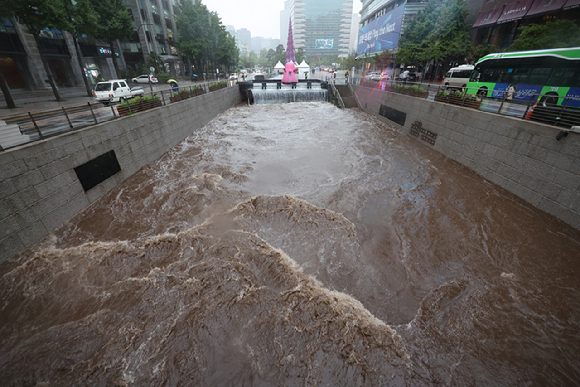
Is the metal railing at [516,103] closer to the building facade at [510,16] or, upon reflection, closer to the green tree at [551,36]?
the green tree at [551,36]

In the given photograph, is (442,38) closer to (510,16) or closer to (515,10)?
(510,16)

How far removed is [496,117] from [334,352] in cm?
1165

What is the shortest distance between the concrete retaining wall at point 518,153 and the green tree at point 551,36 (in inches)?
577

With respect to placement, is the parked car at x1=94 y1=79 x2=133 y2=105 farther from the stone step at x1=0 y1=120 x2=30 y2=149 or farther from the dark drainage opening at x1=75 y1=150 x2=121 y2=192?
the stone step at x1=0 y1=120 x2=30 y2=149

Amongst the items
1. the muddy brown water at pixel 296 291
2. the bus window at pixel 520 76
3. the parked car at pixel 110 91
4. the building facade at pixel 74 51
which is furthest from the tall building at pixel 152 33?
the bus window at pixel 520 76

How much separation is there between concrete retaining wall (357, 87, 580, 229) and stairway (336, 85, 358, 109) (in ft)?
45.3

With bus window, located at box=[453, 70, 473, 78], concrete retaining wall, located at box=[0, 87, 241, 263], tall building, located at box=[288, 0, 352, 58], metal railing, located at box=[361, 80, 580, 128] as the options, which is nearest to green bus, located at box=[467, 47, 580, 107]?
metal railing, located at box=[361, 80, 580, 128]

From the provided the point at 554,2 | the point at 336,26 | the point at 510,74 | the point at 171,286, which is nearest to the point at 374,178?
the point at 171,286

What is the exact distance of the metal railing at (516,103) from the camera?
7.77m

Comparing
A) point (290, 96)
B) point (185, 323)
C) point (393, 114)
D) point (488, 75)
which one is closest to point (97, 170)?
point (185, 323)

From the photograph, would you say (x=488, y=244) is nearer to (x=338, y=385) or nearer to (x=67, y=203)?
(x=338, y=385)

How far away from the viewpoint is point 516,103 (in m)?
9.98

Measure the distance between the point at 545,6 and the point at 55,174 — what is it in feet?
127

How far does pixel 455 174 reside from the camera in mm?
11102
